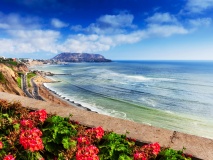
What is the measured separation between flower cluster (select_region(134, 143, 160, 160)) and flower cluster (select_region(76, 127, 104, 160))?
0.65 metres

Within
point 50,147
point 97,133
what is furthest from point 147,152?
point 50,147

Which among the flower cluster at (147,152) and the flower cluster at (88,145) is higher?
the flower cluster at (88,145)

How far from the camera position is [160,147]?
12.6 feet

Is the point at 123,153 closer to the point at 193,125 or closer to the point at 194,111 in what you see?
the point at 193,125

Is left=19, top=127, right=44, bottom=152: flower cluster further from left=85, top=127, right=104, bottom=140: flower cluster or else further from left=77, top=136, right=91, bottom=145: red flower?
left=85, top=127, right=104, bottom=140: flower cluster

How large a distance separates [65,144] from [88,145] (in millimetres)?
382

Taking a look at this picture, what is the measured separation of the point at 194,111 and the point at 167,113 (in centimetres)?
617

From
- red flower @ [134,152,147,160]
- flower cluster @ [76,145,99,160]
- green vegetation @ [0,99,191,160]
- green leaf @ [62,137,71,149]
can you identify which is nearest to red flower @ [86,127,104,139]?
green vegetation @ [0,99,191,160]

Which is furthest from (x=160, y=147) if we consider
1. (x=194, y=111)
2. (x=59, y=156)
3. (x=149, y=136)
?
(x=194, y=111)

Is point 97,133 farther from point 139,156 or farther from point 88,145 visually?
point 139,156

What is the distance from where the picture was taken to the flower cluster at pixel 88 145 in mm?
3185

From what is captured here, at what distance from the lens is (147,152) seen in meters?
3.68

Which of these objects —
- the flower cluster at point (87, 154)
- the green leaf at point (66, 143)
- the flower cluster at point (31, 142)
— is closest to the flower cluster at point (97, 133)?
the green leaf at point (66, 143)

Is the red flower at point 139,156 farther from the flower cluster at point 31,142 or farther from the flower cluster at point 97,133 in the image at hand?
the flower cluster at point 31,142
